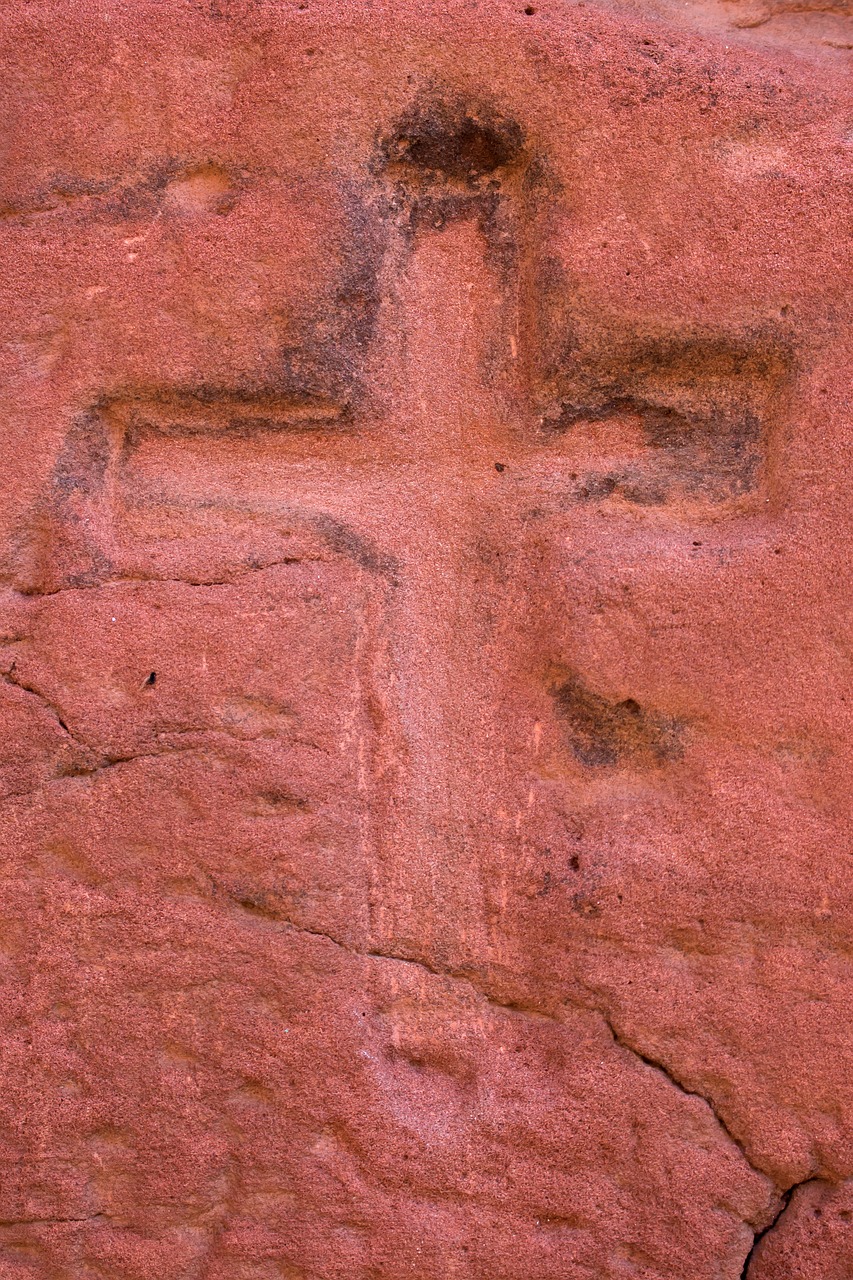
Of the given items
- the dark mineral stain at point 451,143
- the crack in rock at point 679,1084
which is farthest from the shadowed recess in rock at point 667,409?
the crack in rock at point 679,1084

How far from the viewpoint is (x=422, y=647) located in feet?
6.50

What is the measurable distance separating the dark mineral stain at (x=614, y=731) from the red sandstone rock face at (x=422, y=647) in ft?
0.03

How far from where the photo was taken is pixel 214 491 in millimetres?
2021

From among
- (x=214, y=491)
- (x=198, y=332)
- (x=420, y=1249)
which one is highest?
(x=198, y=332)

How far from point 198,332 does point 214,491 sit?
0.94 feet

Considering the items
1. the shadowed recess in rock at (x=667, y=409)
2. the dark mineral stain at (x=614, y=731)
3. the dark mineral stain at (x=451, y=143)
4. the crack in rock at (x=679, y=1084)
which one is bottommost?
the crack in rock at (x=679, y=1084)

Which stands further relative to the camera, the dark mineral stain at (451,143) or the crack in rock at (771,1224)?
the dark mineral stain at (451,143)

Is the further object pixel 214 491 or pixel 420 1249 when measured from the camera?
pixel 214 491

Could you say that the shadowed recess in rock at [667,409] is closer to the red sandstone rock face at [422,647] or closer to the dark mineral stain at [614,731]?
the red sandstone rock face at [422,647]

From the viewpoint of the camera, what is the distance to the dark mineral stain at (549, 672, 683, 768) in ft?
6.40

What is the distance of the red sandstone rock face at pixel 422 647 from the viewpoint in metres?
1.89

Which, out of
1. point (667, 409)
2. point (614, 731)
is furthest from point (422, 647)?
point (667, 409)

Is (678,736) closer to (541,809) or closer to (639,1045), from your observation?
(541,809)

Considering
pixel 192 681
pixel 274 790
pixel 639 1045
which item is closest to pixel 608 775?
pixel 639 1045
